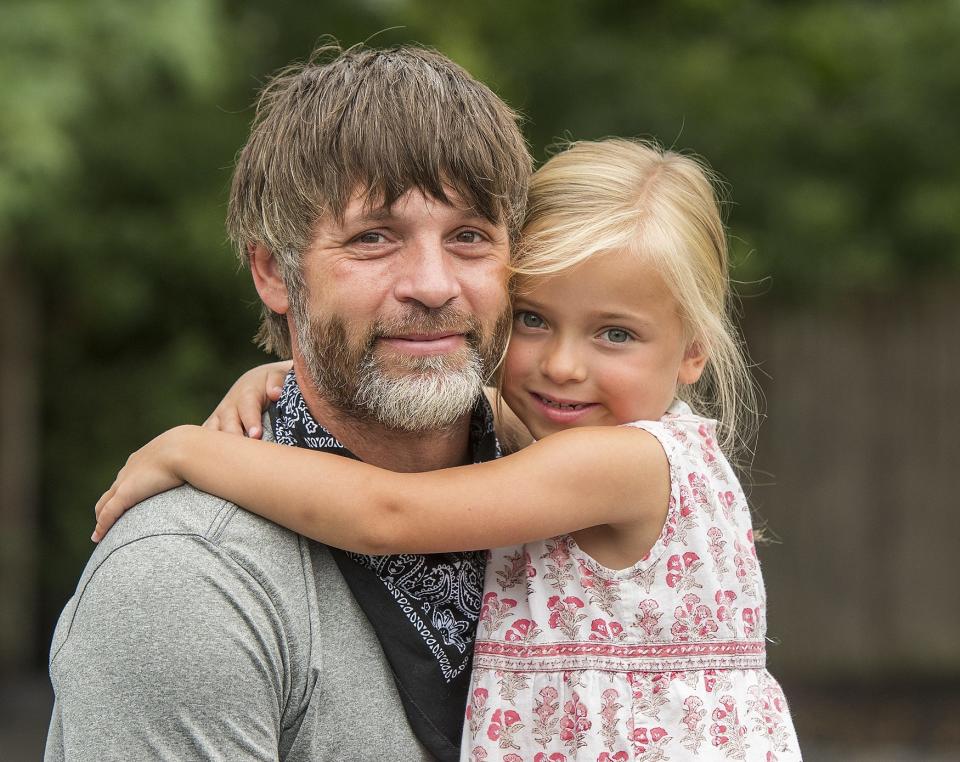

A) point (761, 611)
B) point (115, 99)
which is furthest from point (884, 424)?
point (761, 611)

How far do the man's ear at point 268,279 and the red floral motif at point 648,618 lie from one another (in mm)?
860

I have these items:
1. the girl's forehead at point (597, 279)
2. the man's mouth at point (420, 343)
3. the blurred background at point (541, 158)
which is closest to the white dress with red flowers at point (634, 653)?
the girl's forehead at point (597, 279)

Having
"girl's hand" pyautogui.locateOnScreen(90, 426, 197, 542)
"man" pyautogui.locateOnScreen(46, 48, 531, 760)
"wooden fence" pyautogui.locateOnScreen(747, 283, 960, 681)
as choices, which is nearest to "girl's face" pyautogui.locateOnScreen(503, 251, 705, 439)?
"man" pyautogui.locateOnScreen(46, 48, 531, 760)

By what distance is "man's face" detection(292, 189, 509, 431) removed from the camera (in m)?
2.25

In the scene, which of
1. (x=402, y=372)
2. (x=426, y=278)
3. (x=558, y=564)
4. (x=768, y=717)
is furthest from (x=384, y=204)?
(x=768, y=717)

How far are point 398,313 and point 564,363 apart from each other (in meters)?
0.35

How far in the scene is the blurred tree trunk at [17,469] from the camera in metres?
6.85

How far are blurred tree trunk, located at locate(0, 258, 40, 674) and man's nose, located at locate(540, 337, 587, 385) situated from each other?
5114 millimetres

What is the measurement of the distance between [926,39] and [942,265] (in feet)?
5.55

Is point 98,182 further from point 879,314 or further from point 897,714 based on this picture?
point 897,714

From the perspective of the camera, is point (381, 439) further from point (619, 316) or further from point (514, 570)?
point (619, 316)

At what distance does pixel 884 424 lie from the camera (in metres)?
7.39

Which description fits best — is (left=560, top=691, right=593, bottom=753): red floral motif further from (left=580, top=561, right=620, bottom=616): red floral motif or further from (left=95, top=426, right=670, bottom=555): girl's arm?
(left=95, top=426, right=670, bottom=555): girl's arm

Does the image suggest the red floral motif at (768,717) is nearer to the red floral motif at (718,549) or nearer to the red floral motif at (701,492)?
the red floral motif at (718,549)
